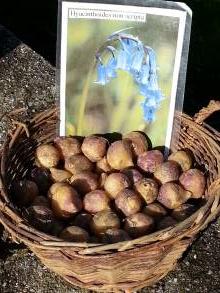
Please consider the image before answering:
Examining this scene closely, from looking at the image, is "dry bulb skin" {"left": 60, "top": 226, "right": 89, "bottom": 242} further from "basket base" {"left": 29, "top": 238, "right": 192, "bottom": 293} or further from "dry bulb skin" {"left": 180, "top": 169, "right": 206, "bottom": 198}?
"dry bulb skin" {"left": 180, "top": 169, "right": 206, "bottom": 198}

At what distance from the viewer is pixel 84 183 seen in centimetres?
229

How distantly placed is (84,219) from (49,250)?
29cm

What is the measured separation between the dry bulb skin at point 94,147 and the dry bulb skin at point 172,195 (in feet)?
0.95

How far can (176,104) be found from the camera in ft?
7.76

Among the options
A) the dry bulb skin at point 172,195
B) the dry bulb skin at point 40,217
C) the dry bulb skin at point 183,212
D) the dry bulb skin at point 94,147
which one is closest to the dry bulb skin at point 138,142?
the dry bulb skin at point 94,147

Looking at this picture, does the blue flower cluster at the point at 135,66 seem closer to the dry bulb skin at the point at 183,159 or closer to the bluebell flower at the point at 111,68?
the bluebell flower at the point at 111,68

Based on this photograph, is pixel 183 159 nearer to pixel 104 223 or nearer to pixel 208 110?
pixel 208 110

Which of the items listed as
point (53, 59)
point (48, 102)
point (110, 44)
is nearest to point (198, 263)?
point (110, 44)

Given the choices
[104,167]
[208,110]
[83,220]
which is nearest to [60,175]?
[104,167]

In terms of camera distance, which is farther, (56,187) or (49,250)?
(56,187)

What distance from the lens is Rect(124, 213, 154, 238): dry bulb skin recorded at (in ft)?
6.79

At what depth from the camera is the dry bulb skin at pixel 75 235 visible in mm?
2033


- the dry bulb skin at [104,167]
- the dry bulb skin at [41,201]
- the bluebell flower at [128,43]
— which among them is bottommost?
the dry bulb skin at [41,201]

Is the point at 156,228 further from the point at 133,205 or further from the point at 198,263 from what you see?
the point at 198,263
